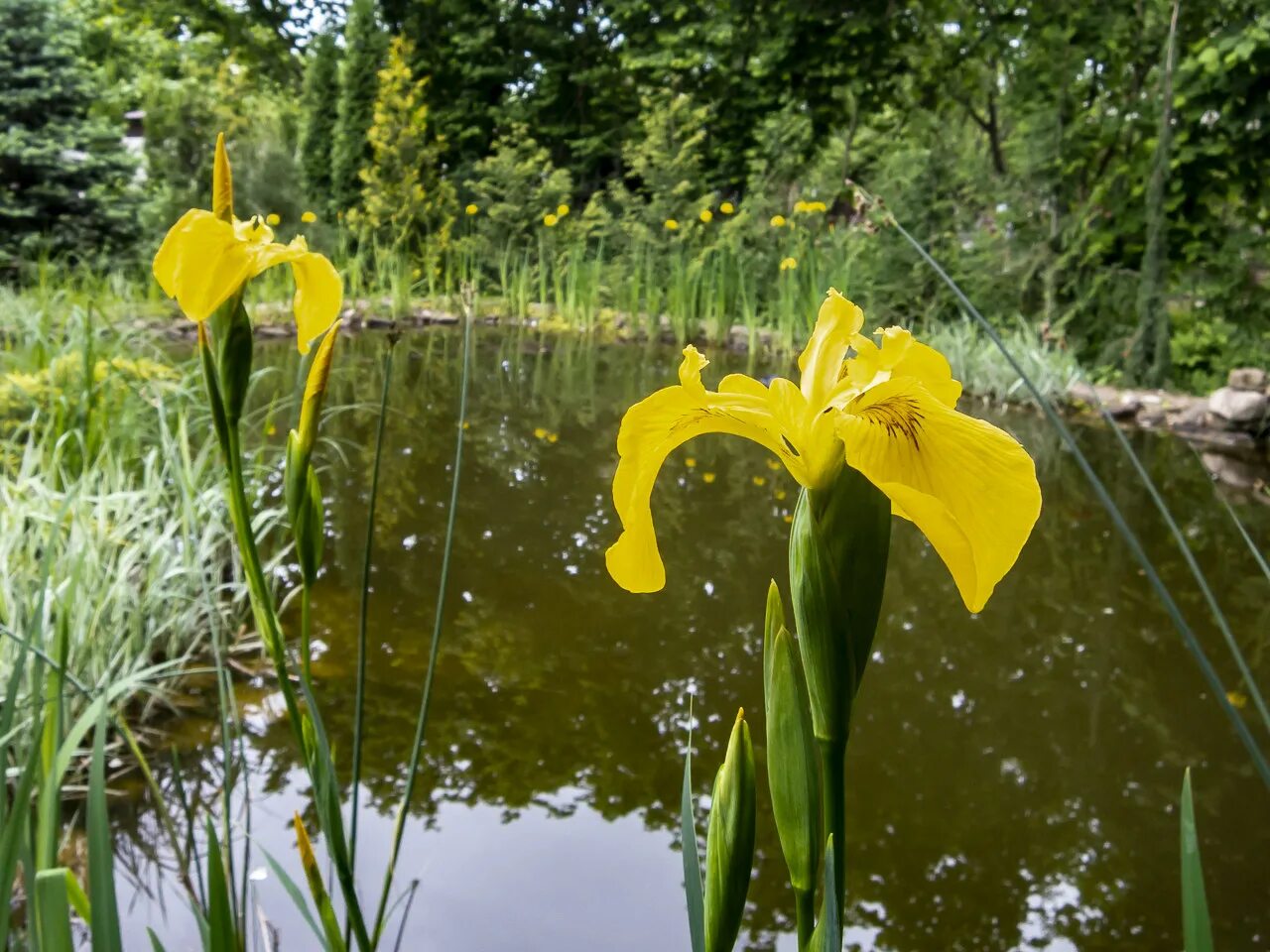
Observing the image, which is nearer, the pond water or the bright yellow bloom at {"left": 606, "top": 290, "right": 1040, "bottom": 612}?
the bright yellow bloom at {"left": 606, "top": 290, "right": 1040, "bottom": 612}

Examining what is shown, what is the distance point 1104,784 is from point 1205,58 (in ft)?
13.3

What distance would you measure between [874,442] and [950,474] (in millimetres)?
34

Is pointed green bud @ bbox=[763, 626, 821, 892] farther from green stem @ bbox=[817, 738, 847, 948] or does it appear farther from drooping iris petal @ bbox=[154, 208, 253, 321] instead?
drooping iris petal @ bbox=[154, 208, 253, 321]

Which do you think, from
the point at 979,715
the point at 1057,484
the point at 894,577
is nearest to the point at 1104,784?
the point at 979,715

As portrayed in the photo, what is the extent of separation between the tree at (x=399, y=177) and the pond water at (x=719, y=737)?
201 inches

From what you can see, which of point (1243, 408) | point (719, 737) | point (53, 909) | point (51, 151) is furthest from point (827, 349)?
point (51, 151)

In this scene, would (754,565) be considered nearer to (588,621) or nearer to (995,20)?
(588,621)

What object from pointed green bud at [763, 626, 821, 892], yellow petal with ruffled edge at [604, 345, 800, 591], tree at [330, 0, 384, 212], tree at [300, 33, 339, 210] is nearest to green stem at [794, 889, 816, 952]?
pointed green bud at [763, 626, 821, 892]

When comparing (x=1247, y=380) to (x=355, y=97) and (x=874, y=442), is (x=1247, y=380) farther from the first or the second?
(x=355, y=97)

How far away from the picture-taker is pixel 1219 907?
1195 mm

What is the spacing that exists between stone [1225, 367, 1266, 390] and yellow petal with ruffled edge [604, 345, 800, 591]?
4.32m

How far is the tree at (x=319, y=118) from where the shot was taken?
860 cm

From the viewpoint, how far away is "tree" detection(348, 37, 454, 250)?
287 inches

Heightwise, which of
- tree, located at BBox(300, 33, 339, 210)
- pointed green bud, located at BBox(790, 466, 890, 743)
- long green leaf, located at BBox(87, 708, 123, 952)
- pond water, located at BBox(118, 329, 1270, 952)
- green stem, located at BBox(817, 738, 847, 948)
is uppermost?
tree, located at BBox(300, 33, 339, 210)
